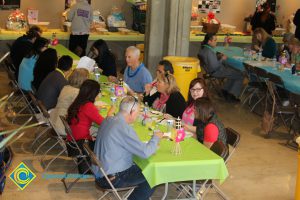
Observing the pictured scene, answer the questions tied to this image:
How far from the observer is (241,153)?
317 inches

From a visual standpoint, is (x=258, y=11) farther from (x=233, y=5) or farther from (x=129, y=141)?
(x=129, y=141)

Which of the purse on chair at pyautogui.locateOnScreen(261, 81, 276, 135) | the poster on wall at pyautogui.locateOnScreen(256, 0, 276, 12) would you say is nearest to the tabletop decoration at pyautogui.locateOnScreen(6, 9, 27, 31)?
the poster on wall at pyautogui.locateOnScreen(256, 0, 276, 12)

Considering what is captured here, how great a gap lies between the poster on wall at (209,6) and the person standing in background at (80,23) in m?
3.57

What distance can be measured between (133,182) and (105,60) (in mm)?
4091

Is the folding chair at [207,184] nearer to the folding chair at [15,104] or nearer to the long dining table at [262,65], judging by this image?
the long dining table at [262,65]

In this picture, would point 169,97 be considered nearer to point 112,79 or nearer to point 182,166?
point 112,79

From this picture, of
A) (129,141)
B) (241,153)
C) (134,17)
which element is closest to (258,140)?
(241,153)

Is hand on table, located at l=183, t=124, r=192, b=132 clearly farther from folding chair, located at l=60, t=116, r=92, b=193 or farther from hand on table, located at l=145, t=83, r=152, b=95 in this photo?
hand on table, located at l=145, t=83, r=152, b=95

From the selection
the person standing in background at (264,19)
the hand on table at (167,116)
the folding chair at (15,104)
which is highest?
the person standing in background at (264,19)

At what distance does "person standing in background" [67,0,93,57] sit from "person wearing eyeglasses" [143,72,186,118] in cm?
499

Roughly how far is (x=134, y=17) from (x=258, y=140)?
20.6 ft

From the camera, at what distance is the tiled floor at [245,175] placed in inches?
254

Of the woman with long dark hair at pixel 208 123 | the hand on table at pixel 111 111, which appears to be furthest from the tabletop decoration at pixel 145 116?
the woman with long dark hair at pixel 208 123

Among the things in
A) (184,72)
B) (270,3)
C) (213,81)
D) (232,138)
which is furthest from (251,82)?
(270,3)
